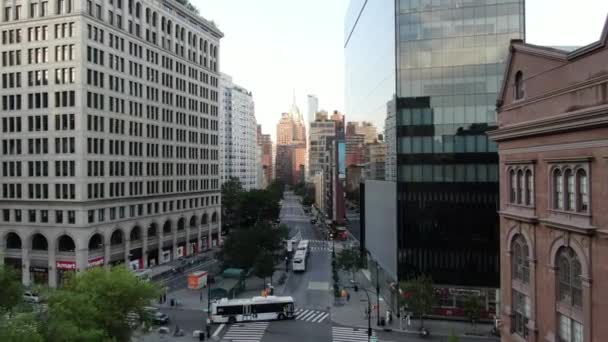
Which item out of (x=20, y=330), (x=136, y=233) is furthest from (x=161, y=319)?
(x=136, y=233)

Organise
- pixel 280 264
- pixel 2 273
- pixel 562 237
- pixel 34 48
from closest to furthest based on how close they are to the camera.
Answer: pixel 562 237, pixel 2 273, pixel 34 48, pixel 280 264

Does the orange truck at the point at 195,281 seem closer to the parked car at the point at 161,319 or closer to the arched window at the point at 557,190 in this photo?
the parked car at the point at 161,319

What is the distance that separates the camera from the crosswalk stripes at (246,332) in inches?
1713

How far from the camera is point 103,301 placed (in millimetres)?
34500

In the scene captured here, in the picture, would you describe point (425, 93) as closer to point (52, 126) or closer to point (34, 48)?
point (52, 126)

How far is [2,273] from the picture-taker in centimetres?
3769

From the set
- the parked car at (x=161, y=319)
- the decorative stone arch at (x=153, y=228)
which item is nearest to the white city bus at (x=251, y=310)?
the parked car at (x=161, y=319)

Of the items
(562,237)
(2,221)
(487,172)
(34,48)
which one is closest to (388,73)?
(487,172)

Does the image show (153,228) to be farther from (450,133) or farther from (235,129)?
(235,129)

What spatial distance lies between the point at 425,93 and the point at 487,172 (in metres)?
9.94

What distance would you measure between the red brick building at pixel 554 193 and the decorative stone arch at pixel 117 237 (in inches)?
2268

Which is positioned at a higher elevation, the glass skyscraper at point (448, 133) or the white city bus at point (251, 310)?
the glass skyscraper at point (448, 133)

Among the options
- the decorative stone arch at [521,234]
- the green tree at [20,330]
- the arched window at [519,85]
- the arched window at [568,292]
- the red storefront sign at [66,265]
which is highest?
the arched window at [519,85]

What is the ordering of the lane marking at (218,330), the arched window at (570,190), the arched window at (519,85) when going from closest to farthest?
the arched window at (570,190) → the arched window at (519,85) → the lane marking at (218,330)
